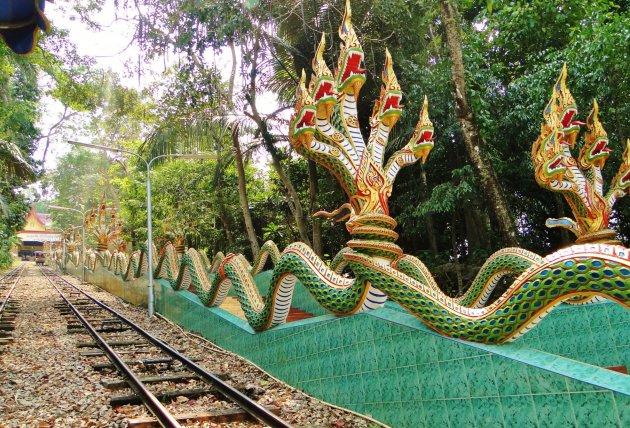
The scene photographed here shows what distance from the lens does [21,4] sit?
2322 mm

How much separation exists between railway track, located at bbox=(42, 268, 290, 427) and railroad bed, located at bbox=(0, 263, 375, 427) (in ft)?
0.07

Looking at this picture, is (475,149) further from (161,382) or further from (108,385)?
(108,385)

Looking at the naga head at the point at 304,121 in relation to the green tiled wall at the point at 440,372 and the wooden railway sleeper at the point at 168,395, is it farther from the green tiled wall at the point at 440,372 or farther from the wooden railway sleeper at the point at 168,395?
the wooden railway sleeper at the point at 168,395

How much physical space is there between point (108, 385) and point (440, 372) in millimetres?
4375

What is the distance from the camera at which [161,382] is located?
698cm

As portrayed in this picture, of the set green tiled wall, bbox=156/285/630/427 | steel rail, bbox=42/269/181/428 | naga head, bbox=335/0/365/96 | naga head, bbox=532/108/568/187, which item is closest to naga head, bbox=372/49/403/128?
naga head, bbox=335/0/365/96

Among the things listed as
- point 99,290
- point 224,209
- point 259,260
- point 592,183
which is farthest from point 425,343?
point 99,290

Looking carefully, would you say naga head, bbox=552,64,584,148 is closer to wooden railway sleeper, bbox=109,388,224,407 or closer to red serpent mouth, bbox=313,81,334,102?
red serpent mouth, bbox=313,81,334,102

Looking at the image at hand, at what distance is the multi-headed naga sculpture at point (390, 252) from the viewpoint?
3.85 m

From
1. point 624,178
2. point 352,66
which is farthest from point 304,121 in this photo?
point 624,178

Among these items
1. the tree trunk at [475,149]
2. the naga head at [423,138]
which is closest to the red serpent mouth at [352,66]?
the naga head at [423,138]

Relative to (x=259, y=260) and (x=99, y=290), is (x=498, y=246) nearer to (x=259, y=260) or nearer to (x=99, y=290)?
(x=259, y=260)

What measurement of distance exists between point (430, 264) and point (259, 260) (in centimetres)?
412

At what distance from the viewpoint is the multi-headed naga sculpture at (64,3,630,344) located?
385 cm
